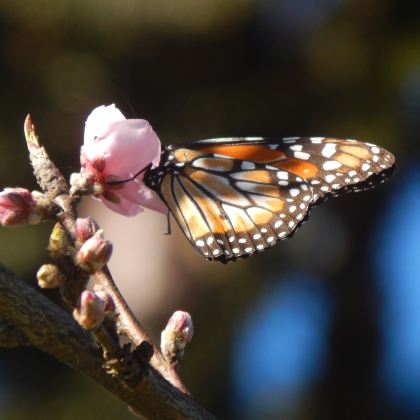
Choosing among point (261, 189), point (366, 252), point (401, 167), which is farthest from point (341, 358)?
point (261, 189)

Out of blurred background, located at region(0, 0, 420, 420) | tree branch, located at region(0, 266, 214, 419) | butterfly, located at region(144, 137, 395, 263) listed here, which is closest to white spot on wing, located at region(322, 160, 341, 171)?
butterfly, located at region(144, 137, 395, 263)

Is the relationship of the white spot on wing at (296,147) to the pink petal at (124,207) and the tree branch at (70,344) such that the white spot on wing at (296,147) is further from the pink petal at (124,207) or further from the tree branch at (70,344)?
the tree branch at (70,344)

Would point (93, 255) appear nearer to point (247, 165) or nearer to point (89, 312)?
point (89, 312)

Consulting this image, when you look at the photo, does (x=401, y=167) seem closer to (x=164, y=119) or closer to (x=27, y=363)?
(x=164, y=119)

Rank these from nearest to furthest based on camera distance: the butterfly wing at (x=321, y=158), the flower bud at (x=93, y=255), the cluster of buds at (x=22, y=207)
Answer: the flower bud at (x=93, y=255)
the cluster of buds at (x=22, y=207)
the butterfly wing at (x=321, y=158)

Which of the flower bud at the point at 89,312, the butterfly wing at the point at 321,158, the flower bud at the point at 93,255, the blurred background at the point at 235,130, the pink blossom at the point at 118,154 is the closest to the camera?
the flower bud at the point at 89,312

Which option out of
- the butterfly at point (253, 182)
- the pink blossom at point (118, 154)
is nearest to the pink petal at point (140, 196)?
the pink blossom at point (118, 154)
